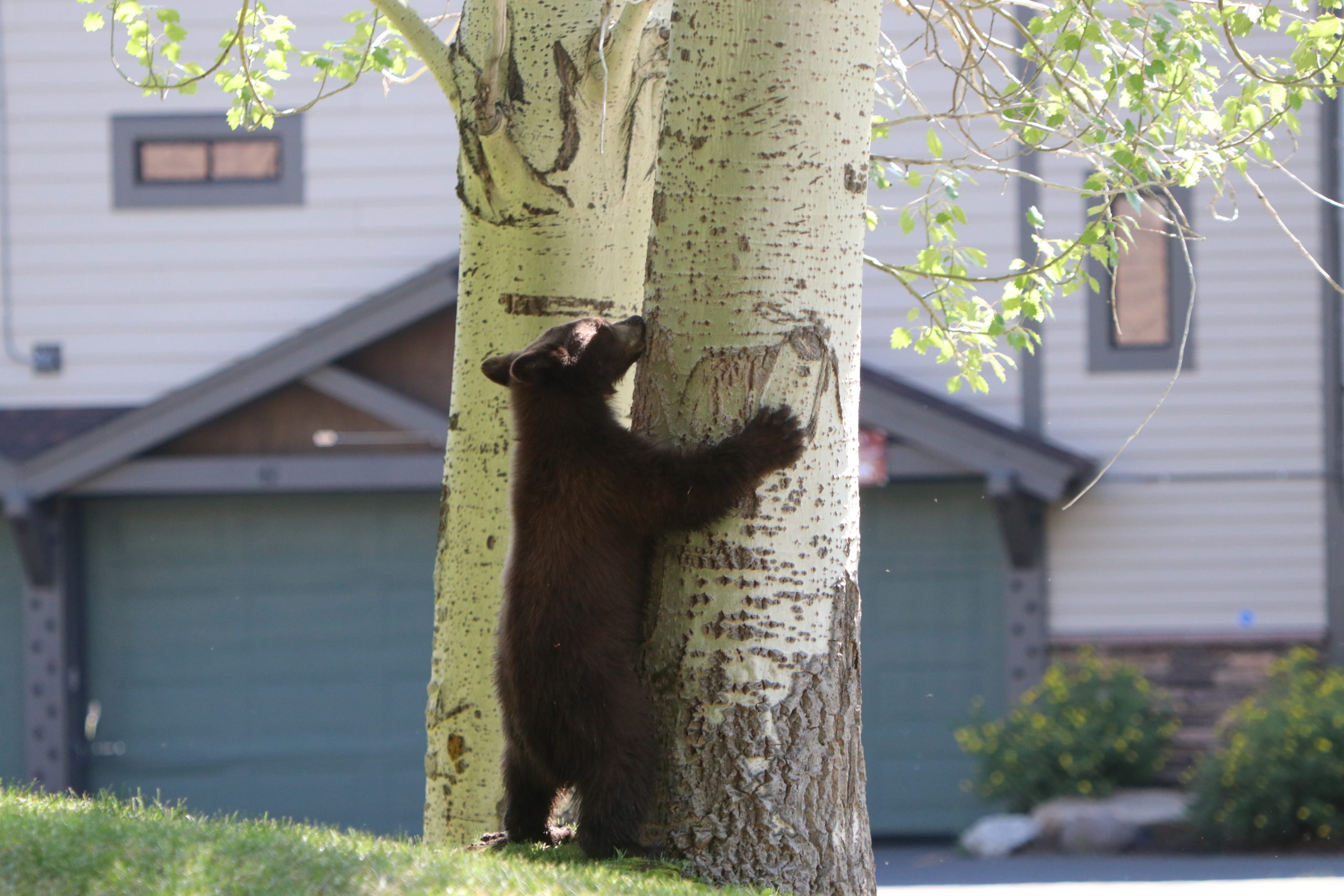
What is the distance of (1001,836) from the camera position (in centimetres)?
994

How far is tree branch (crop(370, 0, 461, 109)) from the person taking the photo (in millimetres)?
4691

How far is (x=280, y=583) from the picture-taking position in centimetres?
1123

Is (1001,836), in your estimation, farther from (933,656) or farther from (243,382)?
(243,382)

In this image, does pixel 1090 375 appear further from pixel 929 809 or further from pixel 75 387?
pixel 75 387

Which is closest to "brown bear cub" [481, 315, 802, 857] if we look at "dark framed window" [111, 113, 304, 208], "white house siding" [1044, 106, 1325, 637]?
"white house siding" [1044, 106, 1325, 637]

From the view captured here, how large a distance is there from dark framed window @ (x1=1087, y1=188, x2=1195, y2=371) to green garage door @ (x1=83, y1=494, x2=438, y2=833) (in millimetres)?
5810

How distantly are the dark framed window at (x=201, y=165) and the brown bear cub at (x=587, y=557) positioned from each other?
8001mm

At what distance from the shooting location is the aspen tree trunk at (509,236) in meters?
4.66

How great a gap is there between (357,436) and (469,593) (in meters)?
6.56

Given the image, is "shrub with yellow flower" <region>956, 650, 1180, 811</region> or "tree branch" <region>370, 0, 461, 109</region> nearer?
"tree branch" <region>370, 0, 461, 109</region>

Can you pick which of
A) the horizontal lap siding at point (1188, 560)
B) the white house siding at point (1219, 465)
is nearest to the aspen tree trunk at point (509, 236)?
the white house siding at point (1219, 465)

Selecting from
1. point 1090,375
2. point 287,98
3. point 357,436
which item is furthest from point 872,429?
point 287,98

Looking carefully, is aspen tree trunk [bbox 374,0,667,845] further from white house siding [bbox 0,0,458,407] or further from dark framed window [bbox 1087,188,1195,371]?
dark framed window [bbox 1087,188,1195,371]

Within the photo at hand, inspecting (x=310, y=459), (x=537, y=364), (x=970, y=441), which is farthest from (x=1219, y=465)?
(x=537, y=364)
